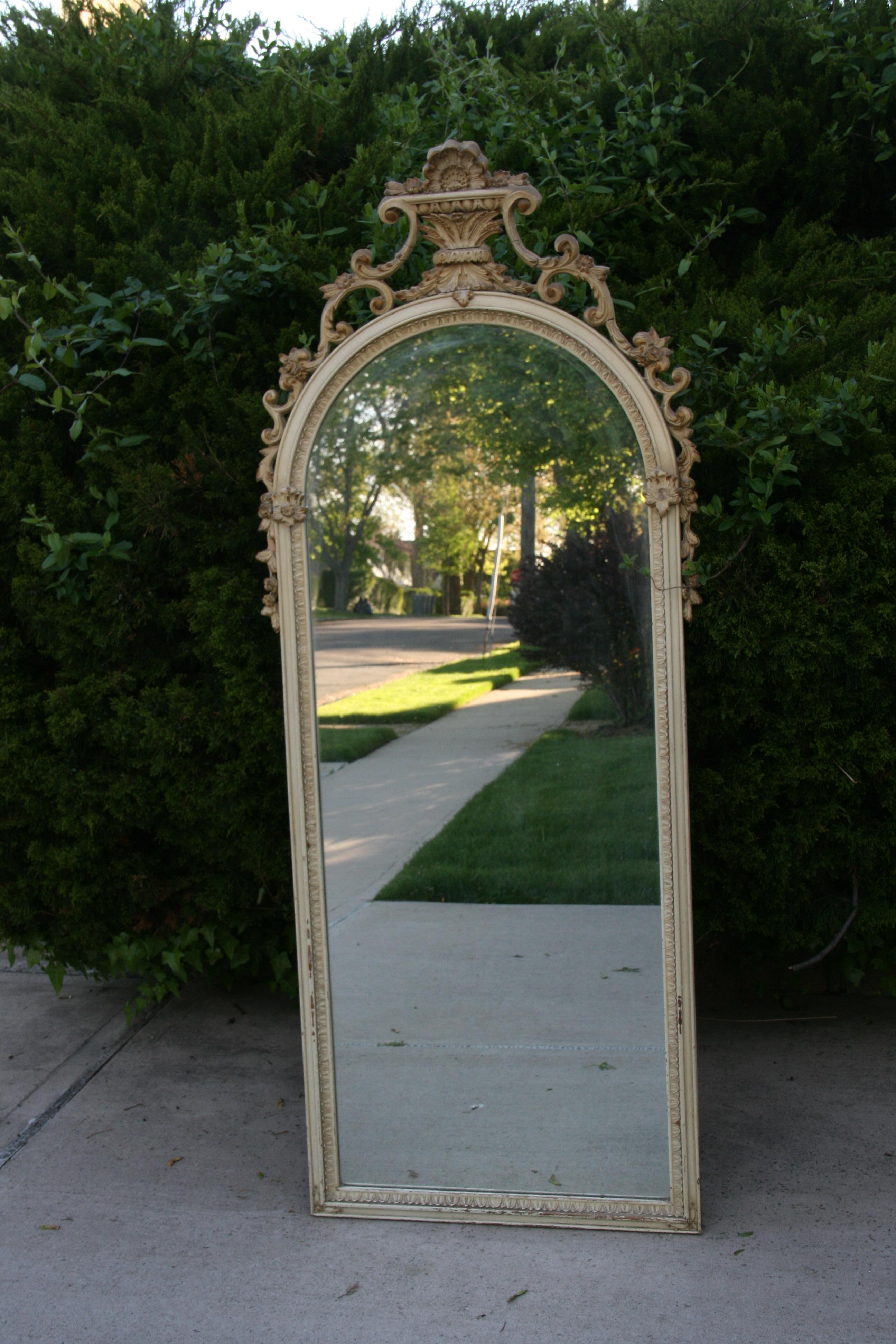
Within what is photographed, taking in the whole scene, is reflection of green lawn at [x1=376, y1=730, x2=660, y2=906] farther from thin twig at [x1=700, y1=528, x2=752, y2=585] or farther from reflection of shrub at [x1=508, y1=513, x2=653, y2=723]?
thin twig at [x1=700, y1=528, x2=752, y2=585]

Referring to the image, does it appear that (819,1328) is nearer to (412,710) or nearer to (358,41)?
(412,710)

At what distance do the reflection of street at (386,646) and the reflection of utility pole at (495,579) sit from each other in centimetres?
1

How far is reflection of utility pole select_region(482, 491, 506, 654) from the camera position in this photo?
111 inches

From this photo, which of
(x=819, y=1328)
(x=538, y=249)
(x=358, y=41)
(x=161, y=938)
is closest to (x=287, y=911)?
(x=161, y=938)

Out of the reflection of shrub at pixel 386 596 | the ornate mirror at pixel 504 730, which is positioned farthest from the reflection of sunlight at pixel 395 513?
the reflection of shrub at pixel 386 596

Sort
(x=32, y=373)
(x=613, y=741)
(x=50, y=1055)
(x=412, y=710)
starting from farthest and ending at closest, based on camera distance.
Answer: (x=50, y=1055) → (x=32, y=373) → (x=412, y=710) → (x=613, y=741)

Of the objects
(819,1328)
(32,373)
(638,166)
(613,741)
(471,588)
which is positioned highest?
(638,166)

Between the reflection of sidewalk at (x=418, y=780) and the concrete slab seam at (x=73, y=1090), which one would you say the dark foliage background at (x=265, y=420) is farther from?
the reflection of sidewalk at (x=418, y=780)

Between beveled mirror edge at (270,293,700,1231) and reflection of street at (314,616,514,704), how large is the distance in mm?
87

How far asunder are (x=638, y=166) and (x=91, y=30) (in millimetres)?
2670

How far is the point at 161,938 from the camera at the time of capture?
361 cm

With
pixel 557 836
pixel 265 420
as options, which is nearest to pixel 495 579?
pixel 557 836

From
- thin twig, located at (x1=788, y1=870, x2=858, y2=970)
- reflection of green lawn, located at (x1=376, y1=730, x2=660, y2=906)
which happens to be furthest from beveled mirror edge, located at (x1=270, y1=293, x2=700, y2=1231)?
thin twig, located at (x1=788, y1=870, x2=858, y2=970)

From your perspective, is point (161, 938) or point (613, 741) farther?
point (161, 938)
